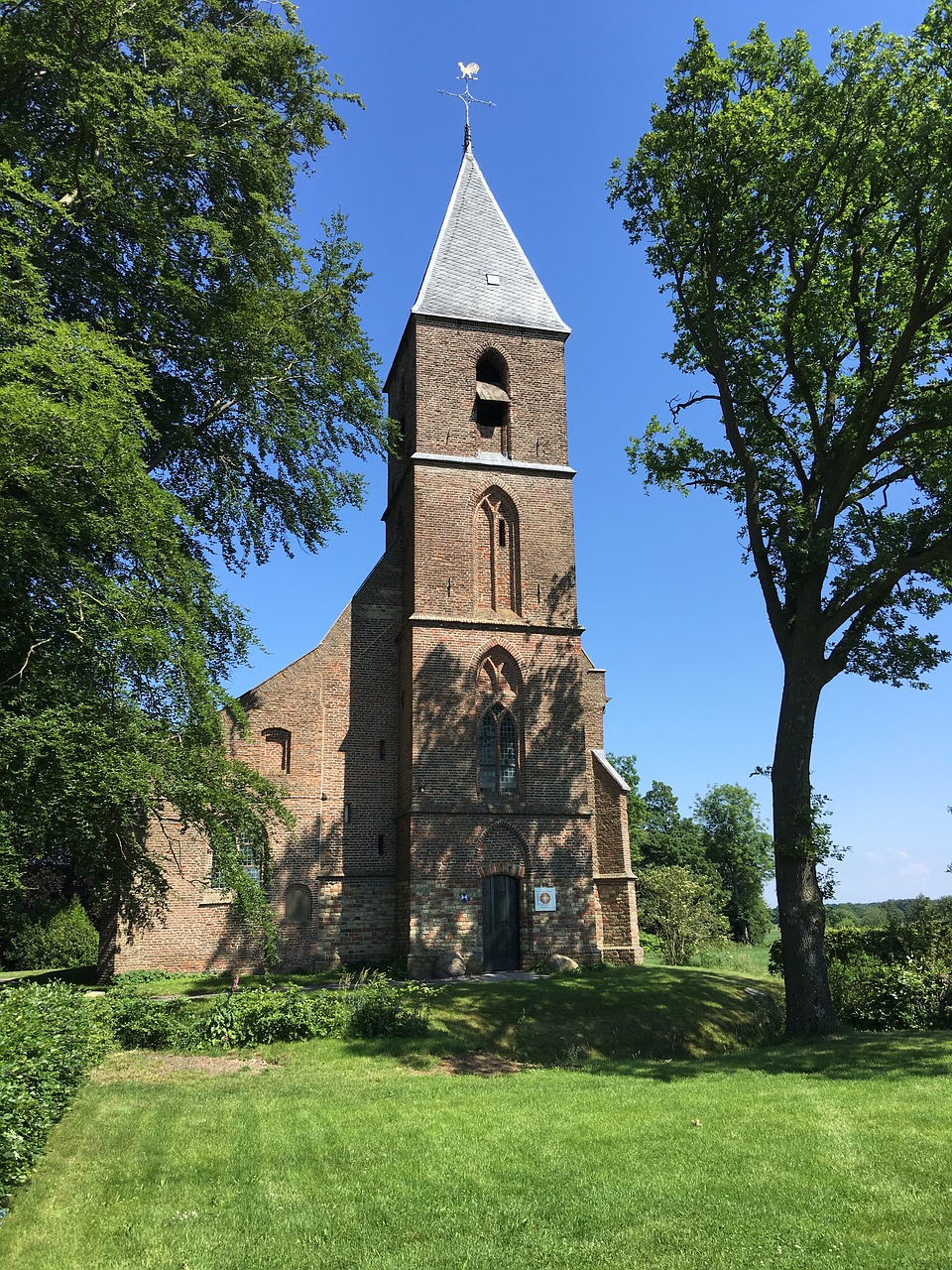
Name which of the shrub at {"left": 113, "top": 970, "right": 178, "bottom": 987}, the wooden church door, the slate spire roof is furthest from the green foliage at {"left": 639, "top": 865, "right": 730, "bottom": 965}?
the slate spire roof

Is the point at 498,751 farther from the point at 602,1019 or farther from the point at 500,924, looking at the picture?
the point at 602,1019

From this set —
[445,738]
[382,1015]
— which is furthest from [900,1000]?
[445,738]

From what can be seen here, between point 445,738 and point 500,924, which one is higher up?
point 445,738

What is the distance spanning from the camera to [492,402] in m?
23.3

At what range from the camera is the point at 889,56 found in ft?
41.3

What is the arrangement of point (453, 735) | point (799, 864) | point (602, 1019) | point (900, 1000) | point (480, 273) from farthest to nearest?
point (480, 273), point (453, 735), point (602, 1019), point (900, 1000), point (799, 864)

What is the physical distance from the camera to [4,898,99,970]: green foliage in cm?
2469

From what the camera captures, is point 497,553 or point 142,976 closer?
point 142,976

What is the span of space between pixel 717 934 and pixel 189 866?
18.5m

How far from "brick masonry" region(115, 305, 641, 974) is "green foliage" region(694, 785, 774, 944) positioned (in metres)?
37.8

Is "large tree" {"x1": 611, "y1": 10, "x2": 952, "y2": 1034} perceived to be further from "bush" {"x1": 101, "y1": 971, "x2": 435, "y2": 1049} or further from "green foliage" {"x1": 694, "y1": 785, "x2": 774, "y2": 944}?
"green foliage" {"x1": 694, "y1": 785, "x2": 774, "y2": 944}

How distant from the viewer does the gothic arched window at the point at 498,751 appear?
2056 cm

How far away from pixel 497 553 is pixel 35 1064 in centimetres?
1677

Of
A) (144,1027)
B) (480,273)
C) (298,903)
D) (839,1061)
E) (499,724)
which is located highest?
(480,273)
